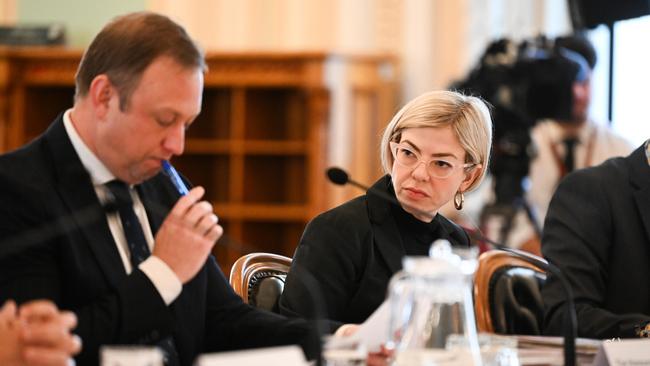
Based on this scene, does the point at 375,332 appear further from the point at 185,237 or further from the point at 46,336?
the point at 46,336

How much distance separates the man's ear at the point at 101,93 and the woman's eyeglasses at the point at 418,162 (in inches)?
28.9

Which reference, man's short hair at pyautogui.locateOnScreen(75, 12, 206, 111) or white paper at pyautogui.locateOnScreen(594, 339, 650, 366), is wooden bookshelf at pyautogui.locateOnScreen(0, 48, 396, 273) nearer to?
man's short hair at pyautogui.locateOnScreen(75, 12, 206, 111)

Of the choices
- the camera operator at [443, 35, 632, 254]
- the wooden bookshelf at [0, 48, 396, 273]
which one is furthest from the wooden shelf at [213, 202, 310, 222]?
the camera operator at [443, 35, 632, 254]

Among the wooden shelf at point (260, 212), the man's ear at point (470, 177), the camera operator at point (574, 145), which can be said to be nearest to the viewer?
the man's ear at point (470, 177)

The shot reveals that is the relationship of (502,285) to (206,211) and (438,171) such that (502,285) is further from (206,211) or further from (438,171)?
(206,211)

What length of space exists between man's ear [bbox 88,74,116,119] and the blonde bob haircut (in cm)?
75

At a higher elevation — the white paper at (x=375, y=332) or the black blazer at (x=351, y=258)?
the white paper at (x=375, y=332)

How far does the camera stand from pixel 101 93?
1.77 m

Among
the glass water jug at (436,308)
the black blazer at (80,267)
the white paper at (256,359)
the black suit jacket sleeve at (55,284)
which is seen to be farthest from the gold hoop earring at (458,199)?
the white paper at (256,359)

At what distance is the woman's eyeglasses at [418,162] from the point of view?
230 cm

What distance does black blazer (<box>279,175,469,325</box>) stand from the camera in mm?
2273

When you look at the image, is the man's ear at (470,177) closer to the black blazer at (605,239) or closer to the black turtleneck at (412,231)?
the black turtleneck at (412,231)

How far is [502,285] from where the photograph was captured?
246 centimetres

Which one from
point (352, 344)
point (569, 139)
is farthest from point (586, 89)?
point (352, 344)
